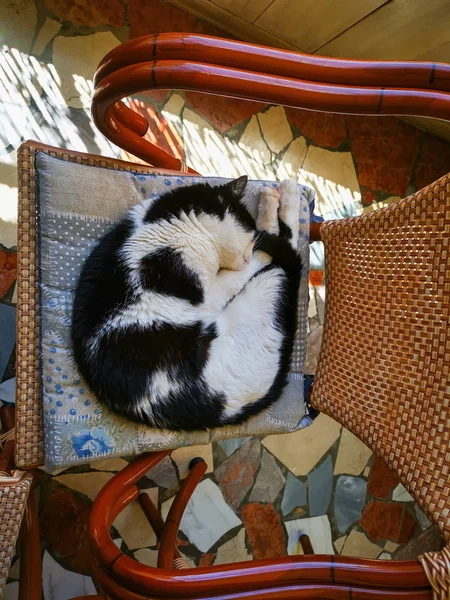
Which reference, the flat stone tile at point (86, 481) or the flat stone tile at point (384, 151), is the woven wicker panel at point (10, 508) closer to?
the flat stone tile at point (86, 481)

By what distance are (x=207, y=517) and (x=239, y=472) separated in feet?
0.64

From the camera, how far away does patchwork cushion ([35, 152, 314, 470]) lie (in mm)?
657

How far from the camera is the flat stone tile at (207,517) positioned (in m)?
1.44

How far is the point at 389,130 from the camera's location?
202cm

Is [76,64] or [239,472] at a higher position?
[76,64]

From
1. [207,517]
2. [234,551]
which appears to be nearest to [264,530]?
[234,551]

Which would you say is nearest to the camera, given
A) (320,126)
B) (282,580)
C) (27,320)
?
(282,580)

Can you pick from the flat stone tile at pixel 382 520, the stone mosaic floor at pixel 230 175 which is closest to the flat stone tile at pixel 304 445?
the stone mosaic floor at pixel 230 175

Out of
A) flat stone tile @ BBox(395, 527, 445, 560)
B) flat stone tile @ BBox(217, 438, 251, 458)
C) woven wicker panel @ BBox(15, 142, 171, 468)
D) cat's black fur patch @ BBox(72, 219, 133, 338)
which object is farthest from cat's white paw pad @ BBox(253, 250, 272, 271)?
flat stone tile @ BBox(395, 527, 445, 560)

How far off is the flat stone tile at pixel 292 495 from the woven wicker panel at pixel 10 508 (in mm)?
1152

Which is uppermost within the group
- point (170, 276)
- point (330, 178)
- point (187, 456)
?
point (330, 178)

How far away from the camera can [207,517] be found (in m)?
1.47

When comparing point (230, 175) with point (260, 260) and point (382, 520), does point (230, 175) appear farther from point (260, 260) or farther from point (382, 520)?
point (382, 520)

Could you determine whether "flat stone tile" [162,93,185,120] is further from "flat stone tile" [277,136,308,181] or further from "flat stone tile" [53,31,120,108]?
"flat stone tile" [277,136,308,181]
